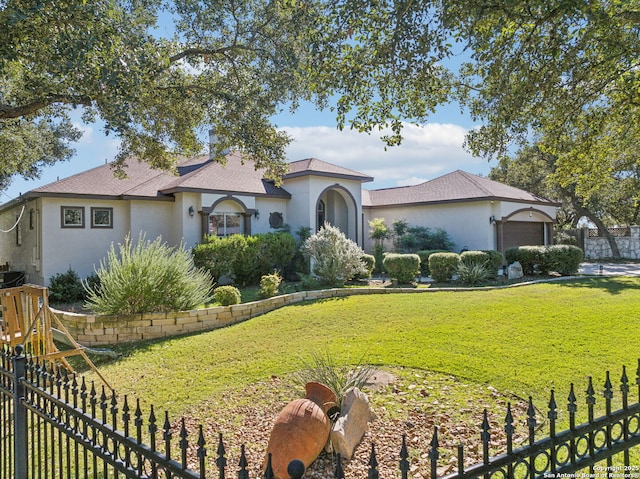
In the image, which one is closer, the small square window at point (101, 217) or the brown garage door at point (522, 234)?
the small square window at point (101, 217)

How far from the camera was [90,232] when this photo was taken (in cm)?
1605

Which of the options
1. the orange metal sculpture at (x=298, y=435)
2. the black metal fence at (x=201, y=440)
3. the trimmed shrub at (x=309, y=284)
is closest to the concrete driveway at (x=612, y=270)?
the trimmed shrub at (x=309, y=284)

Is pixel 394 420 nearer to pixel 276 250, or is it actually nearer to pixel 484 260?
pixel 276 250

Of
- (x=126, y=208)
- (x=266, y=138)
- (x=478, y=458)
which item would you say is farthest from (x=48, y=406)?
(x=126, y=208)

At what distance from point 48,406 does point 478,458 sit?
378 cm

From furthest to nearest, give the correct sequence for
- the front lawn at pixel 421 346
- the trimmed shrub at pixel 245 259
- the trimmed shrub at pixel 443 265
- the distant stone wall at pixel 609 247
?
the distant stone wall at pixel 609 247 → the trimmed shrub at pixel 443 265 → the trimmed shrub at pixel 245 259 → the front lawn at pixel 421 346

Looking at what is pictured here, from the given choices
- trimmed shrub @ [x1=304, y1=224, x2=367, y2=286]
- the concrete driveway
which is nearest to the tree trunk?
the concrete driveway

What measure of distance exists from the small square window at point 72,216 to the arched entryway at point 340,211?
32.8ft

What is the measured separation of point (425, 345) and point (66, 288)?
1224cm

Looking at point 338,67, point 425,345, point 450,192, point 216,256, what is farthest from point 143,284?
point 450,192

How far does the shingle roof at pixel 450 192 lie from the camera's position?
2092cm

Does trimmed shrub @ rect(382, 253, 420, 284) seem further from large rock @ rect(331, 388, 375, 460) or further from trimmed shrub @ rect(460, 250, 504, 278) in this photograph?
large rock @ rect(331, 388, 375, 460)

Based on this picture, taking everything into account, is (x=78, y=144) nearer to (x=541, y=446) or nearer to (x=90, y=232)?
(x=90, y=232)

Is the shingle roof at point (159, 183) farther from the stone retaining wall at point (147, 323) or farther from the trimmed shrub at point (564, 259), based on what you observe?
the trimmed shrub at point (564, 259)
